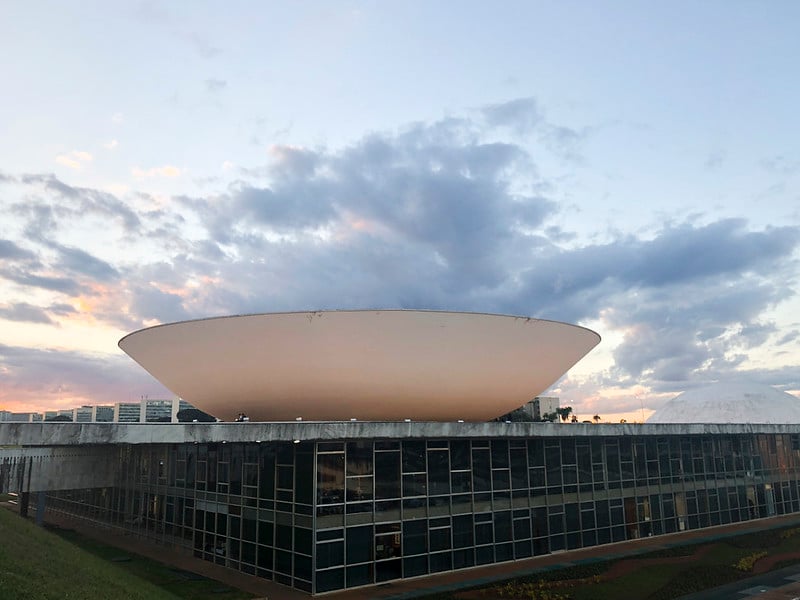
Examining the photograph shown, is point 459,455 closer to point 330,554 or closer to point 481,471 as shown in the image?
point 481,471

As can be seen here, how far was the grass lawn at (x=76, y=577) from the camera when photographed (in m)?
13.6

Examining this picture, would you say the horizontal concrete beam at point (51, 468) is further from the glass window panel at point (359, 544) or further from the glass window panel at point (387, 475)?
the glass window panel at point (387, 475)

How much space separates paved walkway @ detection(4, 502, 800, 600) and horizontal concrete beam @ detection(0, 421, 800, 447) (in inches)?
207

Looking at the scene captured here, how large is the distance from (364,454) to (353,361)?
383 cm

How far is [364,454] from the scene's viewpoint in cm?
2328

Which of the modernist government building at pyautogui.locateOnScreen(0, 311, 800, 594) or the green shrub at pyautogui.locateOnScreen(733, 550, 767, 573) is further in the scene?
the green shrub at pyautogui.locateOnScreen(733, 550, 767, 573)

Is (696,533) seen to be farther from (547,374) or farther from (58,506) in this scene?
(58,506)

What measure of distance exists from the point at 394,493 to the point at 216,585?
720cm

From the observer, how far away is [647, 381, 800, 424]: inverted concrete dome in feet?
182

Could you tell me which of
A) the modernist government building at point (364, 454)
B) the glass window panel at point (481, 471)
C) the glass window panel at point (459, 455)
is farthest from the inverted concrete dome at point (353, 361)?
the glass window panel at point (481, 471)

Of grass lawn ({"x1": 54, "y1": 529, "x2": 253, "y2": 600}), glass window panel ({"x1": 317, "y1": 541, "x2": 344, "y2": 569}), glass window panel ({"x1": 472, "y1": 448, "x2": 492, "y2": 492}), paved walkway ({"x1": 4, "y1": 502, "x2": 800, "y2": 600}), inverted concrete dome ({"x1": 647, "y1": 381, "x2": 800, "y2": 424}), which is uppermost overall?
inverted concrete dome ({"x1": 647, "y1": 381, "x2": 800, "y2": 424})

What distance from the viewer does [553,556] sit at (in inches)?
1081

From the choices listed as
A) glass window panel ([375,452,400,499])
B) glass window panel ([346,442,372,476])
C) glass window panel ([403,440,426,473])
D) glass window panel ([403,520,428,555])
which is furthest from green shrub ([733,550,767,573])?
glass window panel ([346,442,372,476])

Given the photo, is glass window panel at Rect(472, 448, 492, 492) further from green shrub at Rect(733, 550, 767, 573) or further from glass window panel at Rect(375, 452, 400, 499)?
green shrub at Rect(733, 550, 767, 573)
